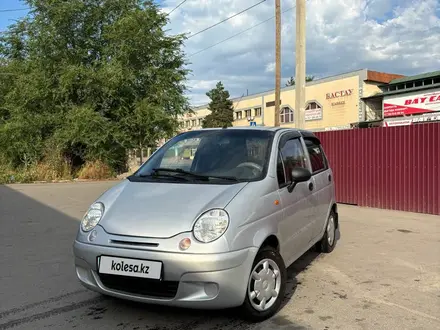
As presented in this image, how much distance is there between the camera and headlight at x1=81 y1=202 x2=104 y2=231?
378cm

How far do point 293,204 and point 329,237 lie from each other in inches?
79.3

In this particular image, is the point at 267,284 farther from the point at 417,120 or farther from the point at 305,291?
the point at 417,120

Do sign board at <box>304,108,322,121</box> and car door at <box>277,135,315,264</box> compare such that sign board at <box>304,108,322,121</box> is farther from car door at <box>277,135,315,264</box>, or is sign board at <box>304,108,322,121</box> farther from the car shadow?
car door at <box>277,135,315,264</box>

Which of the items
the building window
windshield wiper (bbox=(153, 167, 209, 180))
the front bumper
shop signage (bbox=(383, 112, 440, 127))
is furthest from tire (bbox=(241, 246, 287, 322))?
the building window

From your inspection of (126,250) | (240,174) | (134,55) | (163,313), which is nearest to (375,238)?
(240,174)

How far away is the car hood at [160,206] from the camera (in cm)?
340

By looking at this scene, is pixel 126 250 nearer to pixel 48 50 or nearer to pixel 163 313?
pixel 163 313

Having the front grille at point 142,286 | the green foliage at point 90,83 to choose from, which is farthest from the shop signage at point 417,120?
the front grille at point 142,286

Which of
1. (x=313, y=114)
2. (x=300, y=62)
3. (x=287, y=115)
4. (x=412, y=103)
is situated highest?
(x=287, y=115)

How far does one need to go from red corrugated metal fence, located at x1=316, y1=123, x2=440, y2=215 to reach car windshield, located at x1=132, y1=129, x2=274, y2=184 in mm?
6582

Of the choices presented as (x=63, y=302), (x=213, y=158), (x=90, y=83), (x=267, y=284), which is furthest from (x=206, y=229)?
(x=90, y=83)

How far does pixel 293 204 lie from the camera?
4445mm

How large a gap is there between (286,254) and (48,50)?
22.6 m

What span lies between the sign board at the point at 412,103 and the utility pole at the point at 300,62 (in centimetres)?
2431
